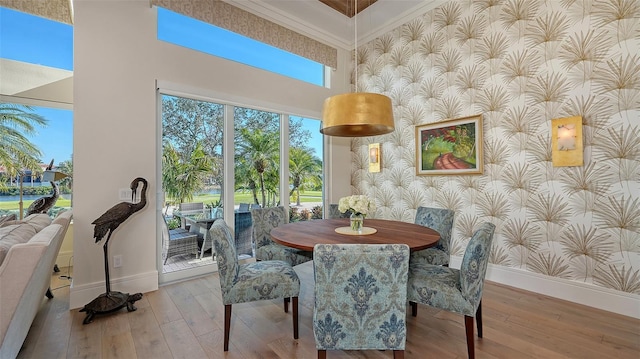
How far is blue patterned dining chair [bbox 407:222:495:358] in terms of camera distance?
5.59 feet

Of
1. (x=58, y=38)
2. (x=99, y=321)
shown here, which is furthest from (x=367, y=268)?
(x=58, y=38)

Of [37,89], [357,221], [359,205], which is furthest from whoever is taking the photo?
[37,89]

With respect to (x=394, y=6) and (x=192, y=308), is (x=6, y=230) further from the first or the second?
(x=394, y=6)

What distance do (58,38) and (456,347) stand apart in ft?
17.1

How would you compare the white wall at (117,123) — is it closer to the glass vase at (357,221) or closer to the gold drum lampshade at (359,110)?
the gold drum lampshade at (359,110)

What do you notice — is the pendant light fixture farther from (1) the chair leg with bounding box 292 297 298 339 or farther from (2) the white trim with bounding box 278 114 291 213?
(2) the white trim with bounding box 278 114 291 213

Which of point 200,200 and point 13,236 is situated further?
point 200,200

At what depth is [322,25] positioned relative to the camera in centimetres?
422

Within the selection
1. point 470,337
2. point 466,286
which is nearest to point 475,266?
point 466,286

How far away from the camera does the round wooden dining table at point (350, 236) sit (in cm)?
190

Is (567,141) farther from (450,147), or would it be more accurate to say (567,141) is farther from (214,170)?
(214,170)

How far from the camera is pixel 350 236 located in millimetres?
2150

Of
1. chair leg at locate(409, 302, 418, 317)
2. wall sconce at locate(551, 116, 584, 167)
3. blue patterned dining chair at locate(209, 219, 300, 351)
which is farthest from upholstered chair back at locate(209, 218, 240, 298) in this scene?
wall sconce at locate(551, 116, 584, 167)

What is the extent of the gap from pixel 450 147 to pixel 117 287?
414 centimetres
